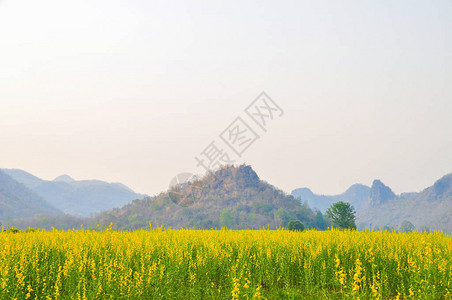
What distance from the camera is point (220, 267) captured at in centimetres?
938

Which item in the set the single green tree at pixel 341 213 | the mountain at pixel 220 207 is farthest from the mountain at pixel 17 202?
the single green tree at pixel 341 213

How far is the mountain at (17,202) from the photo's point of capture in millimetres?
148625

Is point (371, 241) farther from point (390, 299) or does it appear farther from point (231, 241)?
point (231, 241)

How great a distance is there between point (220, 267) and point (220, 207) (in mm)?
97154

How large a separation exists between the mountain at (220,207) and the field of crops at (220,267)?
7133cm

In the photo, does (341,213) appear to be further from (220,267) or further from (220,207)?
(220,207)

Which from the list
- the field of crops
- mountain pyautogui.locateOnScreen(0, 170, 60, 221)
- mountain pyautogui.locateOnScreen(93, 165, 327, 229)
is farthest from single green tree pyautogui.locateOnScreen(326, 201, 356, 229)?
mountain pyautogui.locateOnScreen(0, 170, 60, 221)

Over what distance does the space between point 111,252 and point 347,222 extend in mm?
48024

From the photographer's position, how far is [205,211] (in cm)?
10238

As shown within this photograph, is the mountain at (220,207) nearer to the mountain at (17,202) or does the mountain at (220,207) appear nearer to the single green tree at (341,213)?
the single green tree at (341,213)

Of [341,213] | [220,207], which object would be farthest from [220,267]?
[220,207]

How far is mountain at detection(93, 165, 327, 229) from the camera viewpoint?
91375mm

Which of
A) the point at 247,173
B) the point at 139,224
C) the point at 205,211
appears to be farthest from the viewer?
the point at 247,173

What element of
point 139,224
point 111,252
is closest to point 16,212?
point 139,224
